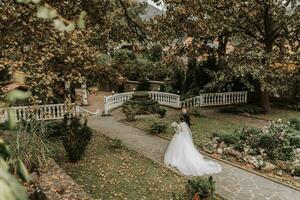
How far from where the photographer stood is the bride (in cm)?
1238

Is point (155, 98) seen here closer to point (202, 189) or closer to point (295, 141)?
point (295, 141)

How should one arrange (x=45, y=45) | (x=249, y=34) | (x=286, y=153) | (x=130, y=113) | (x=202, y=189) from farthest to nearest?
(x=249, y=34) < (x=130, y=113) < (x=286, y=153) < (x=45, y=45) < (x=202, y=189)

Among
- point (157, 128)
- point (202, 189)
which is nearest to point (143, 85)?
point (157, 128)

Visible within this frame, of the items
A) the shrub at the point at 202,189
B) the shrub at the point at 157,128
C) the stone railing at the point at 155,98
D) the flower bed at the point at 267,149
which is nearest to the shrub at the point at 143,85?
the stone railing at the point at 155,98

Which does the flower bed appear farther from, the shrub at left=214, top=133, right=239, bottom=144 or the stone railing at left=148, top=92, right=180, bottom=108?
the stone railing at left=148, top=92, right=180, bottom=108

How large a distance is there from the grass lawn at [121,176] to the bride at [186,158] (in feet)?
1.94

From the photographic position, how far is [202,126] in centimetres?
1964

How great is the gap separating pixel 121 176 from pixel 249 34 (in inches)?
571

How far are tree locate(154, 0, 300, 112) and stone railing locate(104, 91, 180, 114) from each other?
4.71 m

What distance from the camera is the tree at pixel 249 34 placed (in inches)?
744

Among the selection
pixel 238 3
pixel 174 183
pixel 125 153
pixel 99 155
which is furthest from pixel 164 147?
pixel 238 3

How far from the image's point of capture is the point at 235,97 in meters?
26.9

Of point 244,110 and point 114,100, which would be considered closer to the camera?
point 244,110

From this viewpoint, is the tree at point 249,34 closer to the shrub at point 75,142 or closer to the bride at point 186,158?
the bride at point 186,158
